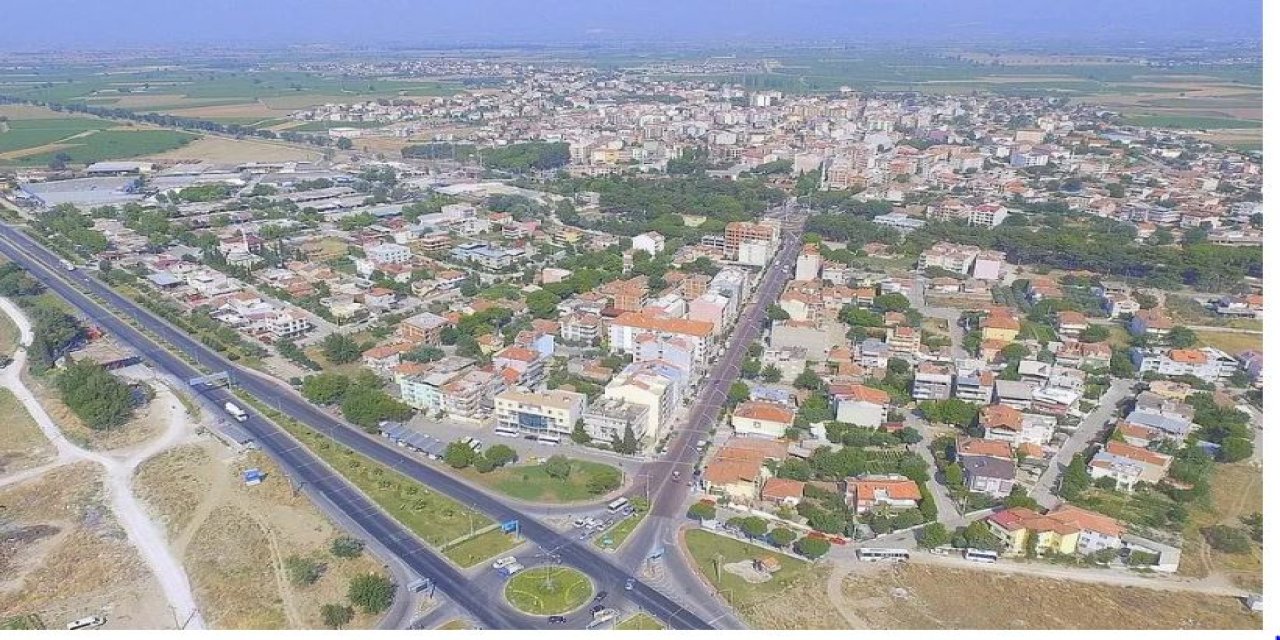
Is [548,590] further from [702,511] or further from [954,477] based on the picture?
[954,477]

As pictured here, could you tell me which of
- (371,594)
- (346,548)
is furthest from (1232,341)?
(346,548)

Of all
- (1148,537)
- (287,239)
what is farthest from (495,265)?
(1148,537)

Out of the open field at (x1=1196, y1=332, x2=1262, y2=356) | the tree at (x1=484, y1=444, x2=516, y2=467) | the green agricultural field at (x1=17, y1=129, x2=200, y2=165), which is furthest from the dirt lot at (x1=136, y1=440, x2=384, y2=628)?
the green agricultural field at (x1=17, y1=129, x2=200, y2=165)

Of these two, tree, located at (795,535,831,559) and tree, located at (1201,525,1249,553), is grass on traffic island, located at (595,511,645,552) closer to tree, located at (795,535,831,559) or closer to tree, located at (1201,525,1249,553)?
tree, located at (795,535,831,559)

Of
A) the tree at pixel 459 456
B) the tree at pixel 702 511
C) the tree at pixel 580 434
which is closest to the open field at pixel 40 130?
the tree at pixel 459 456

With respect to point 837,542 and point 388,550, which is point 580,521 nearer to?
point 388,550
